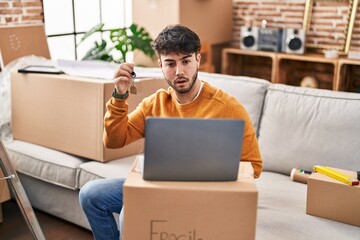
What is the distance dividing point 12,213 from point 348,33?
10.3 feet

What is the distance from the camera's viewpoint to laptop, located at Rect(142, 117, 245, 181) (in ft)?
4.18

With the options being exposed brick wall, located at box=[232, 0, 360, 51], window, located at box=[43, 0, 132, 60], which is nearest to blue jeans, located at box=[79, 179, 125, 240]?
window, located at box=[43, 0, 132, 60]

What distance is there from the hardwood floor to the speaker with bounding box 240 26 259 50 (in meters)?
2.64

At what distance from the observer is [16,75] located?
9.12 feet

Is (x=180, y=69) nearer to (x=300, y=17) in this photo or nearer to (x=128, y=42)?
(x=128, y=42)

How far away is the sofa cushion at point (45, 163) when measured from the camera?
8.35 feet

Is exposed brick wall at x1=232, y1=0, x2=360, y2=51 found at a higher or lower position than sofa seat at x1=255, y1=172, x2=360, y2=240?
higher

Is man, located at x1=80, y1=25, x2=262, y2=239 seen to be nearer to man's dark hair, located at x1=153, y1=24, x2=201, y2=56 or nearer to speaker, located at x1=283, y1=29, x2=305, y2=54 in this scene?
man's dark hair, located at x1=153, y1=24, x2=201, y2=56

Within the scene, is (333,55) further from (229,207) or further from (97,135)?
(229,207)

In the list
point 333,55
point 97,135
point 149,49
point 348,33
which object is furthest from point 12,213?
point 348,33

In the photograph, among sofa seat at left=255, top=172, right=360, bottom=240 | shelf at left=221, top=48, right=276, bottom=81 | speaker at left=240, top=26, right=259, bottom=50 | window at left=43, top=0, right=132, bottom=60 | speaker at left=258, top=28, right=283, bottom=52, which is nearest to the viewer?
sofa seat at left=255, top=172, right=360, bottom=240

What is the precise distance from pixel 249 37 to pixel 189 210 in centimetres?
351

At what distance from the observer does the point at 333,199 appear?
1.92 meters

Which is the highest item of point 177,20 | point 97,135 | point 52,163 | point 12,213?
point 177,20
